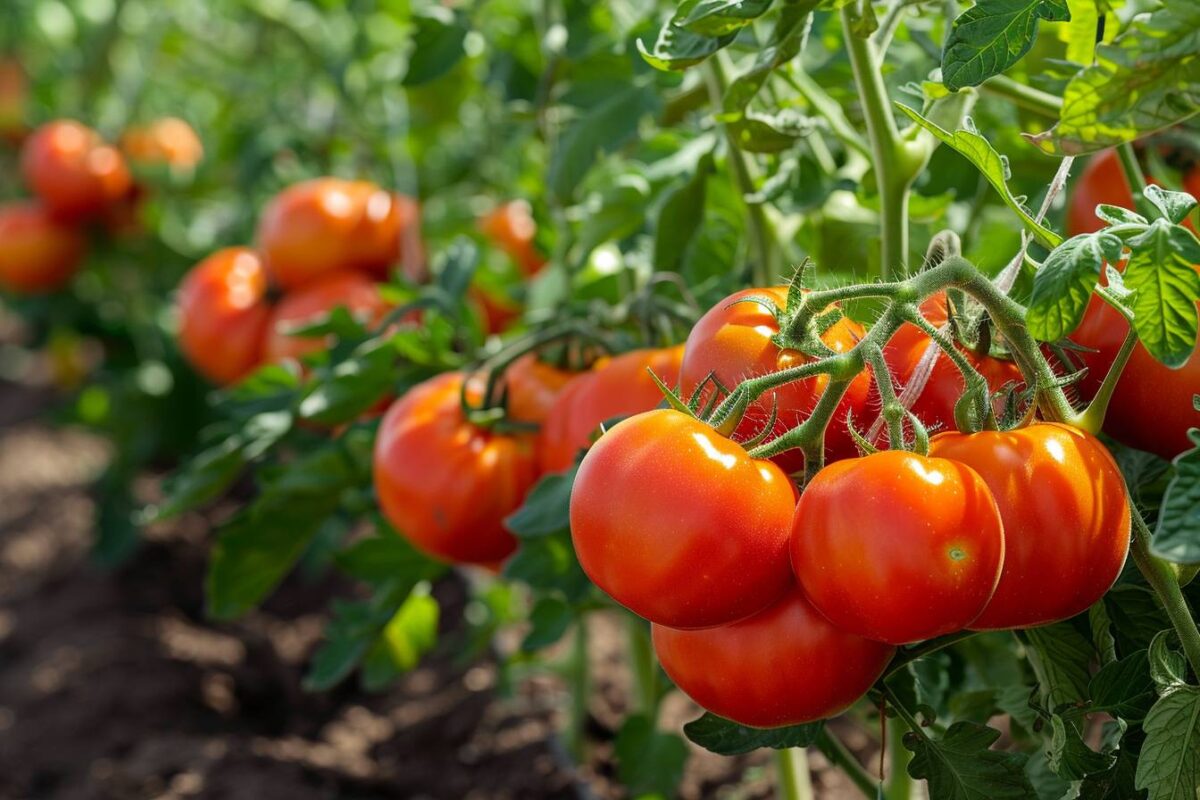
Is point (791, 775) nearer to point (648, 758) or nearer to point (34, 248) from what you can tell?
point (648, 758)

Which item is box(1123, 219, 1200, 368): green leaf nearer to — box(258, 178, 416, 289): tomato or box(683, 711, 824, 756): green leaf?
box(683, 711, 824, 756): green leaf

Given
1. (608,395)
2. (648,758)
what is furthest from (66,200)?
(608,395)

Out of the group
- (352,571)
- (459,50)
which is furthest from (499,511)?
(459,50)

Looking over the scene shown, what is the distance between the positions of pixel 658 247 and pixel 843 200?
21 cm

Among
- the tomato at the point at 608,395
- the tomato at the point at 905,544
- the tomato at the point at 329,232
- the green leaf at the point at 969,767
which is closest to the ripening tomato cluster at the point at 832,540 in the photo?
the tomato at the point at 905,544

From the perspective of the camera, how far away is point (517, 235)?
2.14 meters

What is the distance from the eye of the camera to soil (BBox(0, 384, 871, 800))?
6.68 ft

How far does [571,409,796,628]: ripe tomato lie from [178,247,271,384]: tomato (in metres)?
1.35

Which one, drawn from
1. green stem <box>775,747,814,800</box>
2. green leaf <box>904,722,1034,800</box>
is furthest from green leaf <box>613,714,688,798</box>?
green leaf <box>904,722,1034,800</box>

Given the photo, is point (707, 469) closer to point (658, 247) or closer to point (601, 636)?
point (658, 247)

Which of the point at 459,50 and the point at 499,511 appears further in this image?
the point at 459,50

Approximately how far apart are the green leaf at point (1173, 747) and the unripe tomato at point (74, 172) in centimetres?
273

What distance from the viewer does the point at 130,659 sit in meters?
2.57

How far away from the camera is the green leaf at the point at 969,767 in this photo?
0.94 m
